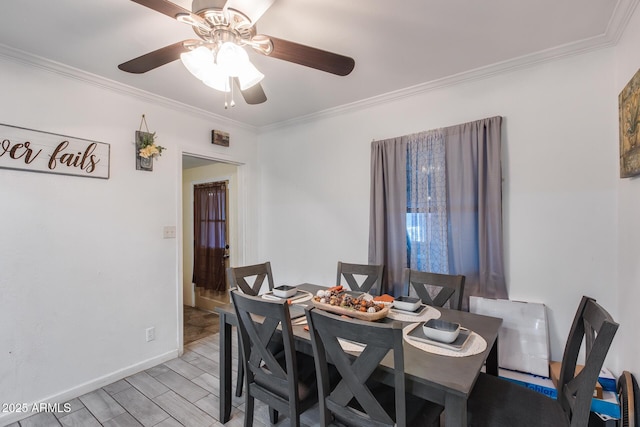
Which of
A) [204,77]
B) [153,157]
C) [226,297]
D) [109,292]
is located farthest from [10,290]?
[226,297]

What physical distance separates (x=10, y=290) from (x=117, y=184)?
1.03 meters

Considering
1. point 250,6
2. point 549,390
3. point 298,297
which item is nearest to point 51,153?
point 250,6

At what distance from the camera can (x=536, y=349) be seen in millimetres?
2029

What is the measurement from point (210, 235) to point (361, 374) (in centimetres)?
372

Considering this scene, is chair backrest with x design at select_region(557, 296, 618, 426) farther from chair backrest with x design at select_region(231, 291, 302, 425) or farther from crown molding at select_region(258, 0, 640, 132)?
crown molding at select_region(258, 0, 640, 132)

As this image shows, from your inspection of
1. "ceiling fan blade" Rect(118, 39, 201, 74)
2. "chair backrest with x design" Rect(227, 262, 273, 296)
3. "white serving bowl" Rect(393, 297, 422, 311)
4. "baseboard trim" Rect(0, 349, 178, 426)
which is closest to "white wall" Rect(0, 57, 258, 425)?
"baseboard trim" Rect(0, 349, 178, 426)

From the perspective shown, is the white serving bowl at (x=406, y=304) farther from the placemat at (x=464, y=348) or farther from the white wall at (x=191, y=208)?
the white wall at (x=191, y=208)

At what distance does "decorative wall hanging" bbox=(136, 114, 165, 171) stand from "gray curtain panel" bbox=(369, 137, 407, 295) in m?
2.06

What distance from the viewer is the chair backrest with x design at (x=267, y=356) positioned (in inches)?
56.8

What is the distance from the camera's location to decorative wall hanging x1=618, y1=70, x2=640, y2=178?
152cm

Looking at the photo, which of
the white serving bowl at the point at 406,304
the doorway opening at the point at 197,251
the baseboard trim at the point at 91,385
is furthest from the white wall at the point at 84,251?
the white serving bowl at the point at 406,304

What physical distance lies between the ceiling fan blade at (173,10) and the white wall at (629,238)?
227 centimetres

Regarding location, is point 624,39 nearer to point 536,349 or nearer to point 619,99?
point 619,99

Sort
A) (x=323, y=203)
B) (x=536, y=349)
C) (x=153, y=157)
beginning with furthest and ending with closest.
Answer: (x=323, y=203) < (x=153, y=157) < (x=536, y=349)
